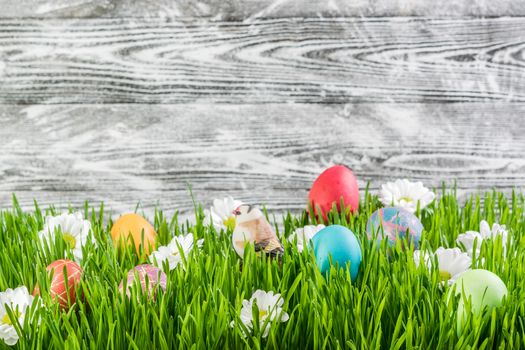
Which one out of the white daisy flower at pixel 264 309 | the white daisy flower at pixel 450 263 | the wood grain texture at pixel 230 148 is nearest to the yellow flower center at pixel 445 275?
the white daisy flower at pixel 450 263

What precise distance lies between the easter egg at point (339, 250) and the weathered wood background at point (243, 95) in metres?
0.54

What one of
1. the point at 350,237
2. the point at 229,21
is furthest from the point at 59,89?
the point at 350,237

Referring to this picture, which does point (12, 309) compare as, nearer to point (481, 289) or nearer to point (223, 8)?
point (481, 289)

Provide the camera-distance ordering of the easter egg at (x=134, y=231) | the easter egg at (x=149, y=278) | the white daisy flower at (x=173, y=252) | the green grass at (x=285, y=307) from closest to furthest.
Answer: the green grass at (x=285, y=307) < the easter egg at (x=149, y=278) < the white daisy flower at (x=173, y=252) < the easter egg at (x=134, y=231)

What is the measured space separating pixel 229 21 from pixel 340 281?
A: 0.71 m

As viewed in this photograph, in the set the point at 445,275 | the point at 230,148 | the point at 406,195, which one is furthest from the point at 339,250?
the point at 230,148

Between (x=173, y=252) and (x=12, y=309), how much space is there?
0.25m

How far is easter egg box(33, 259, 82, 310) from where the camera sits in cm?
74

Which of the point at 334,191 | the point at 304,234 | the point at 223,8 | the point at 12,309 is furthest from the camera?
the point at 223,8

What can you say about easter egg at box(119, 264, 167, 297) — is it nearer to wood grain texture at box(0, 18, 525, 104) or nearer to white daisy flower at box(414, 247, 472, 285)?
white daisy flower at box(414, 247, 472, 285)

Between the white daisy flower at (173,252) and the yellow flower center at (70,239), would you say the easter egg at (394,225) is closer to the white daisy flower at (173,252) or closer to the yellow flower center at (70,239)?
the white daisy flower at (173,252)

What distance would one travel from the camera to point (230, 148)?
1.34 metres

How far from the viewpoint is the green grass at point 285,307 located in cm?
63

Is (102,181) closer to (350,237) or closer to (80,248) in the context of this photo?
(80,248)
